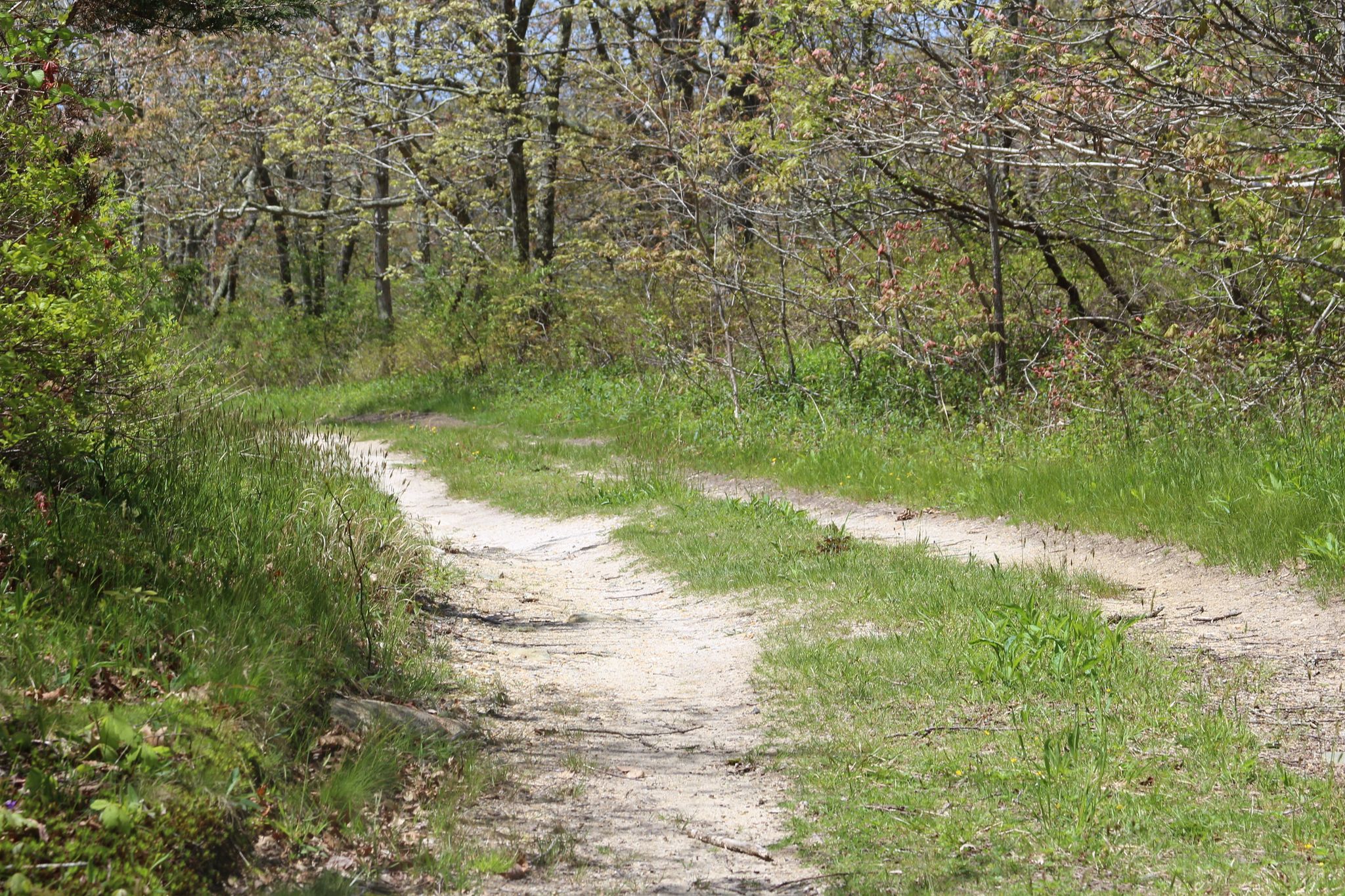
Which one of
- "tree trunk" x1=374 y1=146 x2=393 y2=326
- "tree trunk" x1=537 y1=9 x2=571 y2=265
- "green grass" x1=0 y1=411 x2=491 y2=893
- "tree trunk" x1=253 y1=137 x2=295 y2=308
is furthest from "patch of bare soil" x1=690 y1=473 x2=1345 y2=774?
"tree trunk" x1=253 y1=137 x2=295 y2=308

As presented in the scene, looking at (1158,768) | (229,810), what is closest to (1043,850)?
(1158,768)

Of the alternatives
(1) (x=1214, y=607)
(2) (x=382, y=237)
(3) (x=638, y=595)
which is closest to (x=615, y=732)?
(3) (x=638, y=595)

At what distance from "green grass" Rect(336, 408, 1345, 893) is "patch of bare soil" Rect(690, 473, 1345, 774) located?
18 centimetres

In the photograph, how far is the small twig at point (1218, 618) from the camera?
20.6 ft

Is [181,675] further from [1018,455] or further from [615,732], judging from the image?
[1018,455]

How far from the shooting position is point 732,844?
3963 mm

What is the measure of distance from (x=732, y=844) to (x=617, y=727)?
4.72 ft

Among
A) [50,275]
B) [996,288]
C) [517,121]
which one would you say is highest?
[517,121]

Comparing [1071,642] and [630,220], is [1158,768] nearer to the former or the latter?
[1071,642]

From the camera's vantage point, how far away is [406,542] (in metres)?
7.76

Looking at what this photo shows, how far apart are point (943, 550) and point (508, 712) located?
14.1ft

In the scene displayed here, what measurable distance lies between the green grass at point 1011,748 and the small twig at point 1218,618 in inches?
23.2

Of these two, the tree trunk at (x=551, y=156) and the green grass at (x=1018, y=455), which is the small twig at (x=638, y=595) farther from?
the tree trunk at (x=551, y=156)

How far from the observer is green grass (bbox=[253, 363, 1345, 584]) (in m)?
7.32
